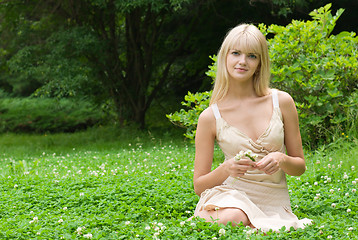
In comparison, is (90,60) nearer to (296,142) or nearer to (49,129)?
(49,129)

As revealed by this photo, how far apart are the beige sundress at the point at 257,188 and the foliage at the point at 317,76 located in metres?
3.34

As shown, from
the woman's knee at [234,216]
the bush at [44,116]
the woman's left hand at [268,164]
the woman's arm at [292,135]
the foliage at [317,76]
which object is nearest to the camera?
the woman's left hand at [268,164]

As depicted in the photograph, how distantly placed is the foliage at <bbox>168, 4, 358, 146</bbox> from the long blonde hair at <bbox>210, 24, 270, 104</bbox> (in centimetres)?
323

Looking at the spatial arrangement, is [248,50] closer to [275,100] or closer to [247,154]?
[275,100]

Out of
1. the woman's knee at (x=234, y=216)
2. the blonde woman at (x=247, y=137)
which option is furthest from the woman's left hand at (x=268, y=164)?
the woman's knee at (x=234, y=216)

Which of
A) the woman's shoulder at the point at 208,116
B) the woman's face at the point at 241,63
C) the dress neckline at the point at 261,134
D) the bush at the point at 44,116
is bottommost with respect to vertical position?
the bush at the point at 44,116

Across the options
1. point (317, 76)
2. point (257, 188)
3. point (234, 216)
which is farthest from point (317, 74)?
point (234, 216)

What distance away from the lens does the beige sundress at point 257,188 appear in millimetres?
3461

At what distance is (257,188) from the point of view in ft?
11.6

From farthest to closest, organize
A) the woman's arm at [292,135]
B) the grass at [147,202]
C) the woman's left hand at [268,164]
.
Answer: the grass at [147,202] → the woman's arm at [292,135] → the woman's left hand at [268,164]

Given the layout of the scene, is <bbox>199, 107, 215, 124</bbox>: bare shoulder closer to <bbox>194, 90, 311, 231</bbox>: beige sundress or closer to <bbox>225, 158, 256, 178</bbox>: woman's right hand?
<bbox>194, 90, 311, 231</bbox>: beige sundress

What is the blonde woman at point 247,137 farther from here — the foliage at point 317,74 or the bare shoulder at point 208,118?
the foliage at point 317,74

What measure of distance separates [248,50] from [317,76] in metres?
3.74

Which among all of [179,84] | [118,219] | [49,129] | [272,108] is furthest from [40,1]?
[272,108]
